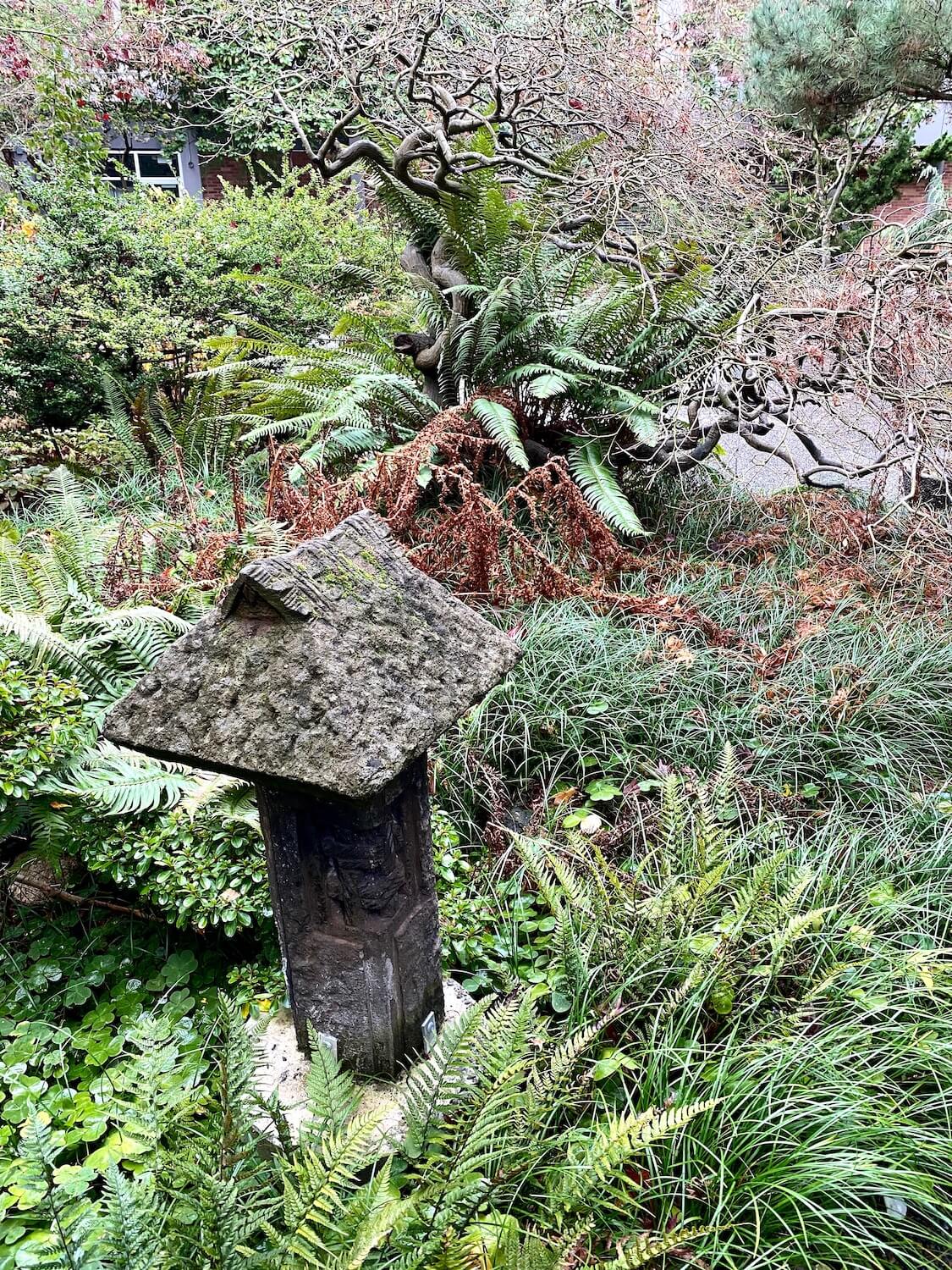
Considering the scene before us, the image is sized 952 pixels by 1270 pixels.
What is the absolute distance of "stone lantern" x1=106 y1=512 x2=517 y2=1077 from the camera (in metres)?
1.55

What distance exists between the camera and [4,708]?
7.93 ft

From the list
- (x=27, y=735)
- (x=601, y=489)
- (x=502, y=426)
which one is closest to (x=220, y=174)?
(x=502, y=426)

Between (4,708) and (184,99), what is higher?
(184,99)

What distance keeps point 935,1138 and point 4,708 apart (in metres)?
2.53

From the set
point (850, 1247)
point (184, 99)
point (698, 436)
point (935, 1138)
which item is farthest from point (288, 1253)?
point (184, 99)

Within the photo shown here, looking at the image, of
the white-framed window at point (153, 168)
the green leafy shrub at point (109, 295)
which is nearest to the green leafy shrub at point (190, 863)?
the green leafy shrub at point (109, 295)

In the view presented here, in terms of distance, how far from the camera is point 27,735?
2410mm

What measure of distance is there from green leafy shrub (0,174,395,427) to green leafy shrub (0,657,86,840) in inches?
152

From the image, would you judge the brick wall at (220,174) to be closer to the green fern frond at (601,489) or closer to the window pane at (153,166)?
the window pane at (153,166)

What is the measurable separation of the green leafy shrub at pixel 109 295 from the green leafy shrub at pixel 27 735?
3.87 meters

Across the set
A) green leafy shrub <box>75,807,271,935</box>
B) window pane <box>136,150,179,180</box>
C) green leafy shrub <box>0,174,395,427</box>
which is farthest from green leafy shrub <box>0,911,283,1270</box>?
window pane <box>136,150,179,180</box>

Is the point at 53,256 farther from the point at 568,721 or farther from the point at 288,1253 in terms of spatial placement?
the point at 288,1253

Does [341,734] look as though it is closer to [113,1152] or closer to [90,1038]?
[113,1152]

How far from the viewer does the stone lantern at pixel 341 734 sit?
1547 mm
